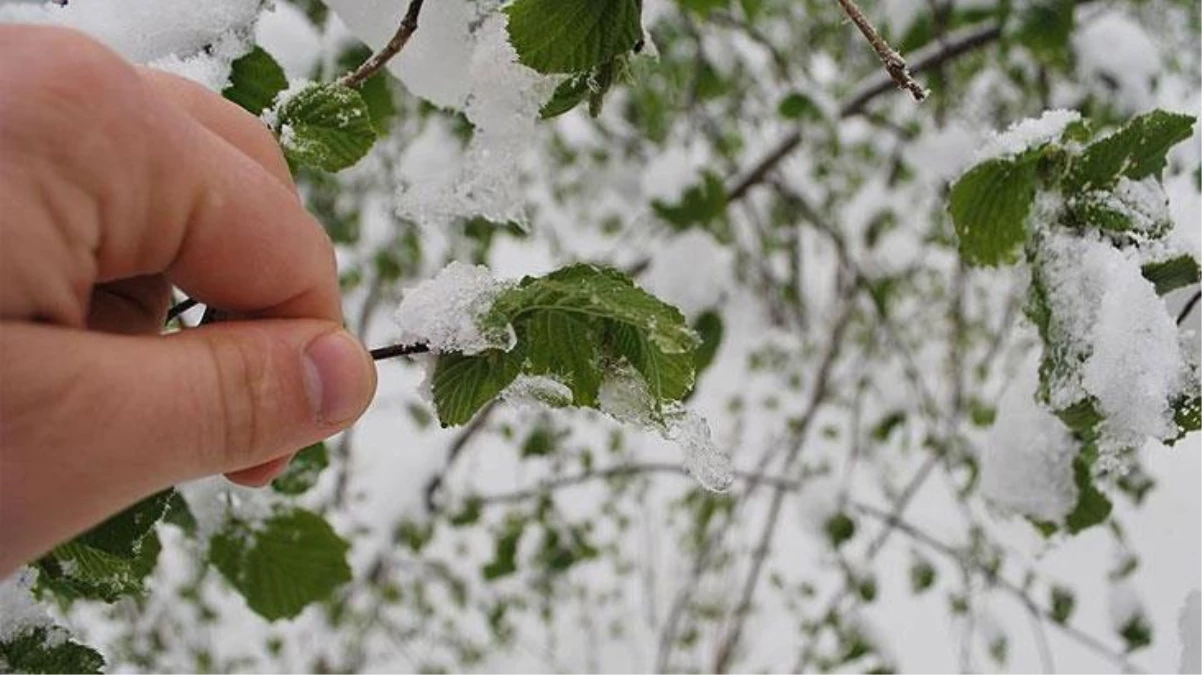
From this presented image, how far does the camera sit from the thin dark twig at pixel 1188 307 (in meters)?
0.58

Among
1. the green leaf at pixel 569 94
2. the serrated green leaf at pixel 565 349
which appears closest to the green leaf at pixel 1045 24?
the green leaf at pixel 569 94

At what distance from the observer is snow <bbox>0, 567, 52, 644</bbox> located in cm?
53

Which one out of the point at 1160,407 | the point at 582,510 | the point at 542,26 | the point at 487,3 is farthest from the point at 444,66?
the point at 582,510

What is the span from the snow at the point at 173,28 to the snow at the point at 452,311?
0.57 ft

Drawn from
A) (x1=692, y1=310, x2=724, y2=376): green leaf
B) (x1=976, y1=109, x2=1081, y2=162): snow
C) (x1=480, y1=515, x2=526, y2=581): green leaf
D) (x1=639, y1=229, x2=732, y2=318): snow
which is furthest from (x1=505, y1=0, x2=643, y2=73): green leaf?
(x1=480, y1=515, x2=526, y2=581): green leaf

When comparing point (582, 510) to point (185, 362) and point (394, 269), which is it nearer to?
point (394, 269)

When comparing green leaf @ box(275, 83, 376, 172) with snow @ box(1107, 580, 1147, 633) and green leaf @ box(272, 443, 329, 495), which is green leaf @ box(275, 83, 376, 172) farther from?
snow @ box(1107, 580, 1147, 633)

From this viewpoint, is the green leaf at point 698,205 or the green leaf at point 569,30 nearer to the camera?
the green leaf at point 569,30

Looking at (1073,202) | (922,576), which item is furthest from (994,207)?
(922,576)

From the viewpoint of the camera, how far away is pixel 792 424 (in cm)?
213

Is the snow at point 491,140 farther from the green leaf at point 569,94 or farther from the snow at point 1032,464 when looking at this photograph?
the snow at point 1032,464

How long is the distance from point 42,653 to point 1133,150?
62 centimetres

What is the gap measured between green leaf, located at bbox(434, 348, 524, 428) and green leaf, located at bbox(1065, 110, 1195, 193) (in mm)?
337

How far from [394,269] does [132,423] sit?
1.86 m
